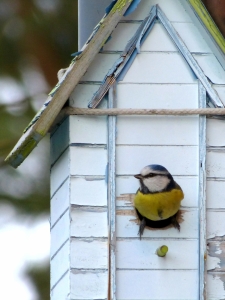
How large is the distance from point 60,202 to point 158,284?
0.31 meters

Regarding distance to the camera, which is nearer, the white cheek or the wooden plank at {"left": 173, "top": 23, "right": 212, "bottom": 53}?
the white cheek

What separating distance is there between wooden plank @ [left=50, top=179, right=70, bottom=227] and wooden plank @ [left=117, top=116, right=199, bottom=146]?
0.57 feet

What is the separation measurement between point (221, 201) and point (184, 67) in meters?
0.33

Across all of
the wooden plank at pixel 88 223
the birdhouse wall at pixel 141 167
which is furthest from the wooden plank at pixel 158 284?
the wooden plank at pixel 88 223

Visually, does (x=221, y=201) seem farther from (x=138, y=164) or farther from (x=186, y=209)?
(x=138, y=164)

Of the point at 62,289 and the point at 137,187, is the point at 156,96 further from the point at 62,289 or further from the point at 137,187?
the point at 62,289

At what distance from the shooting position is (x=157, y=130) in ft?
6.76

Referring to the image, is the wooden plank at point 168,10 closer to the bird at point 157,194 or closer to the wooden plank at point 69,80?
the wooden plank at point 69,80

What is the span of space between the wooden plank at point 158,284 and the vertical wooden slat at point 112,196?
2 centimetres

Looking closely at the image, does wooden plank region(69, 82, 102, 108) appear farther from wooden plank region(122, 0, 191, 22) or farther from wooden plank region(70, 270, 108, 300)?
wooden plank region(70, 270, 108, 300)

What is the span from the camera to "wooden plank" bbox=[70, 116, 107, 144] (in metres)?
2.04

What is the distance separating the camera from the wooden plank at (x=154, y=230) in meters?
2.03

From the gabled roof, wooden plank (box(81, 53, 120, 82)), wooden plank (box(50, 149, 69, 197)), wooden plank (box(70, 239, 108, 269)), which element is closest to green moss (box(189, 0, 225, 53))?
the gabled roof

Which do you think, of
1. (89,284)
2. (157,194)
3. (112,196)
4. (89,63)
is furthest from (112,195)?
(89,63)
